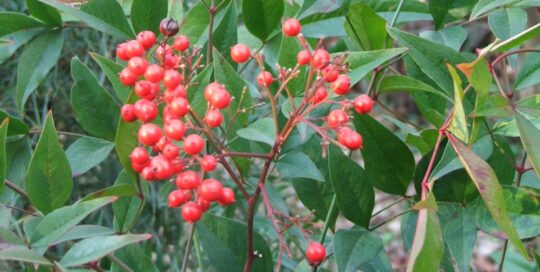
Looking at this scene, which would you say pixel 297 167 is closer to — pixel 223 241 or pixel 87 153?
pixel 223 241

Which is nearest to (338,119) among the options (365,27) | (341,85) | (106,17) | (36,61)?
(341,85)

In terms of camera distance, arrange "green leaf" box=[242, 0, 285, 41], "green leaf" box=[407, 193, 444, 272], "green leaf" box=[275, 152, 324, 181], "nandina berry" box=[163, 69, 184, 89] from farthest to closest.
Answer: "green leaf" box=[242, 0, 285, 41], "green leaf" box=[275, 152, 324, 181], "nandina berry" box=[163, 69, 184, 89], "green leaf" box=[407, 193, 444, 272]

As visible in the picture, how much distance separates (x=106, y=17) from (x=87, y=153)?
0.16m

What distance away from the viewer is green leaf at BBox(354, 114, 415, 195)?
2.96 feet

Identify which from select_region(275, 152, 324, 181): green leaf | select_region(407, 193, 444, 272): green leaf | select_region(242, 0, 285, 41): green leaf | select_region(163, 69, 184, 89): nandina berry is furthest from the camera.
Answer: select_region(242, 0, 285, 41): green leaf

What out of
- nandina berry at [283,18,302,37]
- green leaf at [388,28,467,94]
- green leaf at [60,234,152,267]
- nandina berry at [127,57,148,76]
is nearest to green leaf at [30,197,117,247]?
green leaf at [60,234,152,267]

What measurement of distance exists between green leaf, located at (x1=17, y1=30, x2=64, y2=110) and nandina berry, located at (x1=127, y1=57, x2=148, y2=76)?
0.98ft

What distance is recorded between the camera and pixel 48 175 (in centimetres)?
83

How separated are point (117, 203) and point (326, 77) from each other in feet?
0.92

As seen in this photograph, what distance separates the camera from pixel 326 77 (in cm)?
76

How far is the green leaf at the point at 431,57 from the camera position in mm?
858

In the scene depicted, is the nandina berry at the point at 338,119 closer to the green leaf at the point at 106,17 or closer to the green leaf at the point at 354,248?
the green leaf at the point at 354,248

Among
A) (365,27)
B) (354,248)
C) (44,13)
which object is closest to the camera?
(354,248)

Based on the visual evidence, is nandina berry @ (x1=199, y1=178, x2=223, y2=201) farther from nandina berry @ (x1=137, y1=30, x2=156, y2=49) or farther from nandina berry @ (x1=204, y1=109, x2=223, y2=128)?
nandina berry @ (x1=137, y1=30, x2=156, y2=49)
